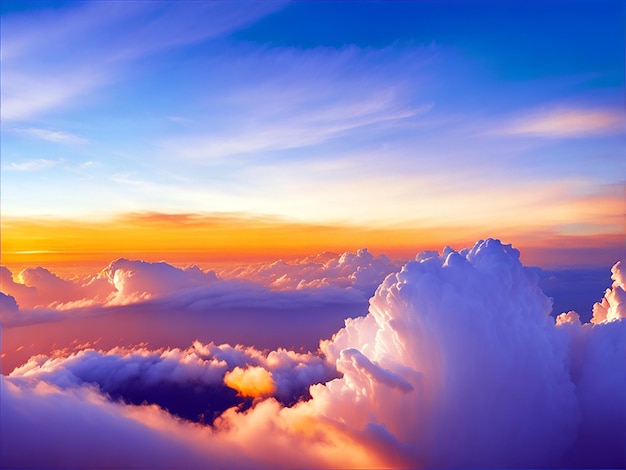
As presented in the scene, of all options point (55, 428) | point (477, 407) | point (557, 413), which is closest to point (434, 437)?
point (477, 407)

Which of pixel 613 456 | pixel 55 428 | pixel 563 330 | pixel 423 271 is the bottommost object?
pixel 55 428

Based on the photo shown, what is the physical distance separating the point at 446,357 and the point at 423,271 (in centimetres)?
1511

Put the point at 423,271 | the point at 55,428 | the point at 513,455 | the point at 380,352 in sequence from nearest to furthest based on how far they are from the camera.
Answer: the point at 513,455 < the point at 423,271 < the point at 380,352 < the point at 55,428

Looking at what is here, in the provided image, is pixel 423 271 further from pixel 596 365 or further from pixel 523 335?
pixel 596 365

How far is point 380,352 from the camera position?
71438 millimetres

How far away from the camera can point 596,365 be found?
6562 centimetres

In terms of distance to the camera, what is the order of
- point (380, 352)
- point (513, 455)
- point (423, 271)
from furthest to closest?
point (380, 352) → point (423, 271) → point (513, 455)

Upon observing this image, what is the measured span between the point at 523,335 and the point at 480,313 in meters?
7.62

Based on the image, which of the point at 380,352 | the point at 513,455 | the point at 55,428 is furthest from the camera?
the point at 55,428

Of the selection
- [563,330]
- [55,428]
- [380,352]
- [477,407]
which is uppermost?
[563,330]

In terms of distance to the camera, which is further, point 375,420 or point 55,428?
point 55,428

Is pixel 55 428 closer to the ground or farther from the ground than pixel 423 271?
closer to the ground

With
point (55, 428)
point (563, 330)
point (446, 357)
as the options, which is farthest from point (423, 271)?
point (55, 428)

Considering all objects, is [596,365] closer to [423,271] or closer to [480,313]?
[480,313]
